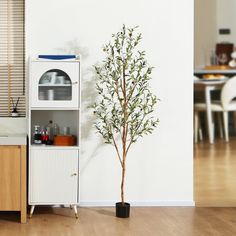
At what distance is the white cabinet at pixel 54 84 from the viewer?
14.5 feet

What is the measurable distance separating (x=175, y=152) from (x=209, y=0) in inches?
223

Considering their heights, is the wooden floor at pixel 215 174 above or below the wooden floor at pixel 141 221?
above

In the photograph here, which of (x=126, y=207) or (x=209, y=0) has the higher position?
(x=209, y=0)

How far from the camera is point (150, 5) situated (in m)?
4.79

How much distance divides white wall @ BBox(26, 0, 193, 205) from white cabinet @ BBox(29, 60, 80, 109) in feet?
1.05

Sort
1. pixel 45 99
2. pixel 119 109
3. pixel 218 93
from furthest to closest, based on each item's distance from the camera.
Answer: pixel 218 93 → pixel 119 109 → pixel 45 99

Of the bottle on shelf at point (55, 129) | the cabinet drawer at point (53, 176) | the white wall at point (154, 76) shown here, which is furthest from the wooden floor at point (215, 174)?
the bottle on shelf at point (55, 129)

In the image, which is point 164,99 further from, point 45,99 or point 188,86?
point 45,99

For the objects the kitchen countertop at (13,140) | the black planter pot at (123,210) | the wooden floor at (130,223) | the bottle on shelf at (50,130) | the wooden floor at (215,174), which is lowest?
the wooden floor at (130,223)

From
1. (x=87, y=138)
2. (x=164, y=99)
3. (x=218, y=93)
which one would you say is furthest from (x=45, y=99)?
(x=218, y=93)

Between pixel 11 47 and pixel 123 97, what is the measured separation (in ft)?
3.26

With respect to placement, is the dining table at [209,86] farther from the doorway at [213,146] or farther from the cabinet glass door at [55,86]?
the cabinet glass door at [55,86]

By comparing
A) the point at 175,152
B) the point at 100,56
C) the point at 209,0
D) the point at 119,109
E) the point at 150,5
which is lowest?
the point at 175,152

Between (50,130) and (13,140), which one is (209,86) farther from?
(13,140)
